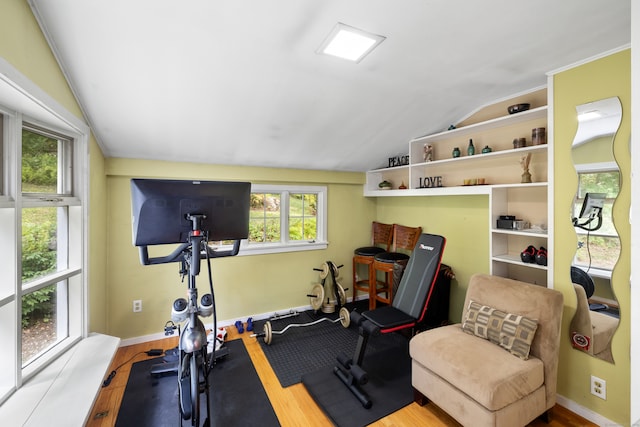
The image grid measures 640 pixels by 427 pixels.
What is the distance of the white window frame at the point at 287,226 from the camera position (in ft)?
11.5

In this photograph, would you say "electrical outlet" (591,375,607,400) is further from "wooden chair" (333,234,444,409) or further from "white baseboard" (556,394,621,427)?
"wooden chair" (333,234,444,409)

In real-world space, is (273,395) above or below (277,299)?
below

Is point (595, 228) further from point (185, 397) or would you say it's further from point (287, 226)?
point (287, 226)

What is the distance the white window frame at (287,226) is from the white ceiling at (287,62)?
90 cm

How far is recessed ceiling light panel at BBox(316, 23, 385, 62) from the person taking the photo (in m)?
1.54

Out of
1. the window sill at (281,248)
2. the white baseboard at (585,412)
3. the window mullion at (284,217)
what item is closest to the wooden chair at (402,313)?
the white baseboard at (585,412)

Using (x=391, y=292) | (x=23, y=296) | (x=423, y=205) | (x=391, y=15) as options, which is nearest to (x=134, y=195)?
(x=23, y=296)

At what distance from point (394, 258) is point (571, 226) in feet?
5.95

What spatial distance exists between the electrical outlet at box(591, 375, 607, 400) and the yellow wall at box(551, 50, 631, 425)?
0.8 inches

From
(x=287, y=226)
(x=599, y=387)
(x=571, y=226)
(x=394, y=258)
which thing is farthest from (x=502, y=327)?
(x=287, y=226)

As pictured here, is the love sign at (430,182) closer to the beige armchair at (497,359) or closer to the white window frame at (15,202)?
the beige armchair at (497,359)

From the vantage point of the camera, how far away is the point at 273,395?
214 cm

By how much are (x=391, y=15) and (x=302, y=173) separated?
233 centimetres

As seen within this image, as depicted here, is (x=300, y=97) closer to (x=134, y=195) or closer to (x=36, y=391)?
(x=134, y=195)
